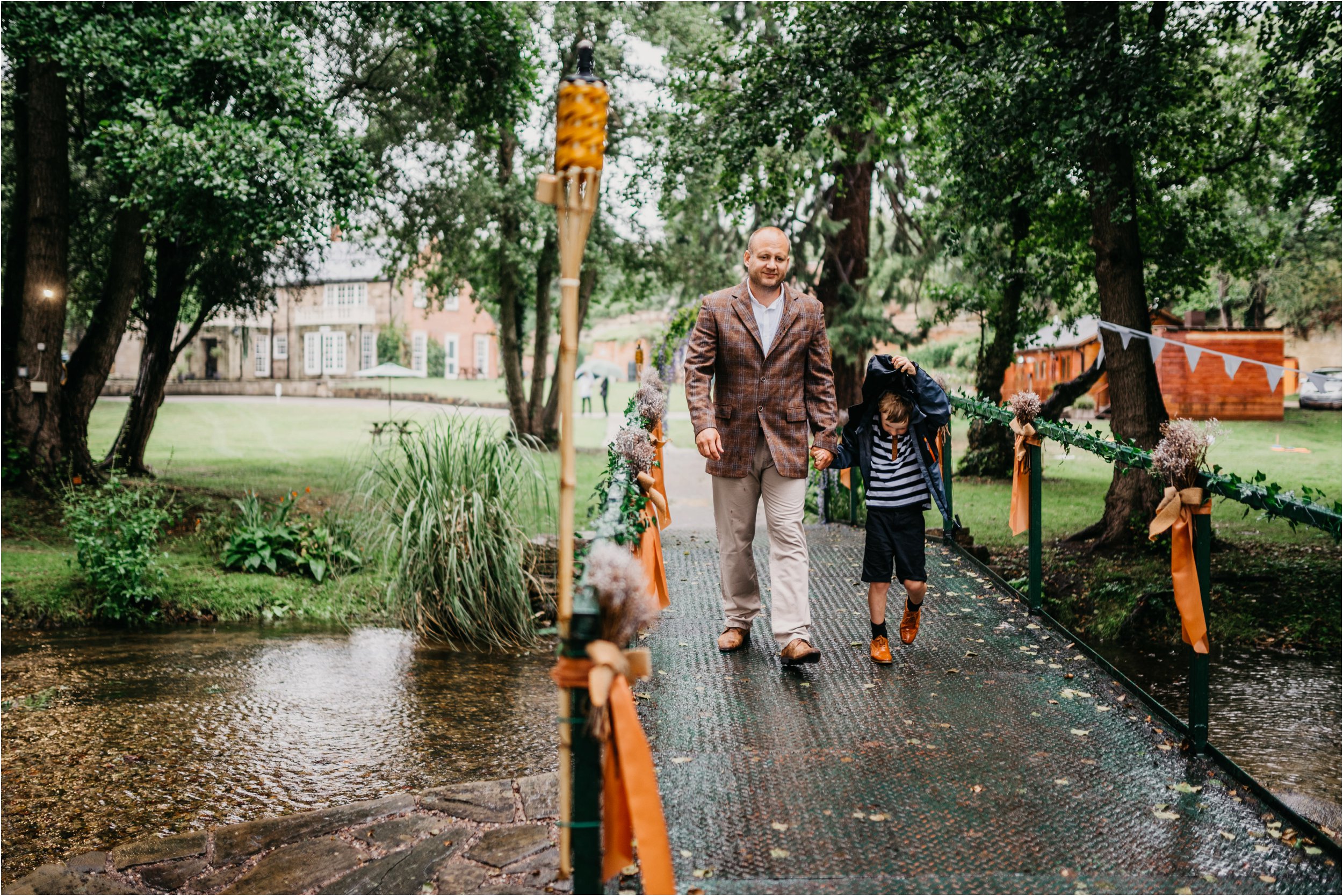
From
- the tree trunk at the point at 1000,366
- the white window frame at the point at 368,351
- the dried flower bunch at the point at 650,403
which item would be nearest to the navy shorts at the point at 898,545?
the dried flower bunch at the point at 650,403

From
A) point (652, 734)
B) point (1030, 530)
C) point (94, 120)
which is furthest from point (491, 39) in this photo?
point (652, 734)

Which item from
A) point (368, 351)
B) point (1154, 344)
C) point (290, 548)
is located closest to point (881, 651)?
point (1154, 344)

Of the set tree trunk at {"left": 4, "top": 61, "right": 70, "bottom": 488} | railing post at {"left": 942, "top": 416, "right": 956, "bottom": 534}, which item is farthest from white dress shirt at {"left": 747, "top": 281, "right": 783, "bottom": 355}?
tree trunk at {"left": 4, "top": 61, "right": 70, "bottom": 488}

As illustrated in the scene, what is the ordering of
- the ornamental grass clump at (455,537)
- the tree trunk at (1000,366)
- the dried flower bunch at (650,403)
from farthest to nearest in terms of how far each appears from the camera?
the tree trunk at (1000,366), the ornamental grass clump at (455,537), the dried flower bunch at (650,403)

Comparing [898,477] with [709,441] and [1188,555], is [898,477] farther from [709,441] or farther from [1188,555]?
[1188,555]

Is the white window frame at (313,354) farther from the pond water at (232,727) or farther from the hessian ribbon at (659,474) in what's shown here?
the hessian ribbon at (659,474)

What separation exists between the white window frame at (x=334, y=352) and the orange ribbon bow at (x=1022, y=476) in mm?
50726

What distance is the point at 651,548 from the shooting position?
15.7 feet

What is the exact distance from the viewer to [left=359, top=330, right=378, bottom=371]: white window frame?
5175cm

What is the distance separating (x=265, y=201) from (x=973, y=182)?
24.1 ft

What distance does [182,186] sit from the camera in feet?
32.6

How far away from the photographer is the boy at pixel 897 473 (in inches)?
198

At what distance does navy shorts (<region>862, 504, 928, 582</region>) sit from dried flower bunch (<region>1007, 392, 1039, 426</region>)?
124 cm

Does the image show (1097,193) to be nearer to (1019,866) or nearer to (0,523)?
(1019,866)
